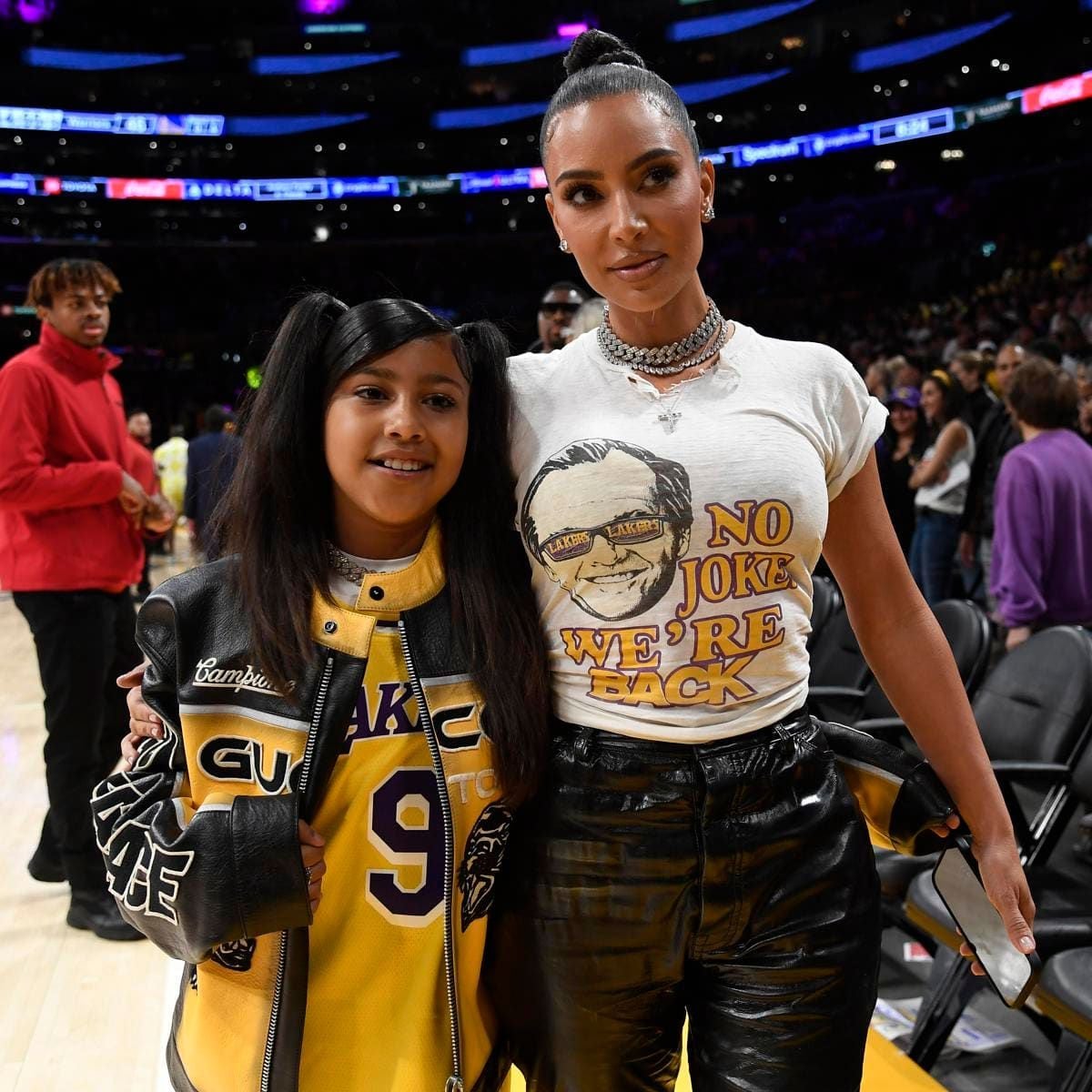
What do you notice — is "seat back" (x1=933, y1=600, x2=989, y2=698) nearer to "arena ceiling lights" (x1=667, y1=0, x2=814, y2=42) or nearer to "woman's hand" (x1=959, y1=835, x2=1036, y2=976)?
"woman's hand" (x1=959, y1=835, x2=1036, y2=976)

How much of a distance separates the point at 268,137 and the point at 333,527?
24894 millimetres

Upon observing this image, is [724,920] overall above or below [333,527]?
below

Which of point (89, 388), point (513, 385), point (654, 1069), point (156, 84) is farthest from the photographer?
point (156, 84)

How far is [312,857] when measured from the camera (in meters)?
1.19

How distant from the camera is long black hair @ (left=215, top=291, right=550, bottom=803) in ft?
4.08

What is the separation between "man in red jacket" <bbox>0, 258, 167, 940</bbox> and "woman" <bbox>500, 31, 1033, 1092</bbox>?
2165mm

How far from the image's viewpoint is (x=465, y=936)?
1.30 meters

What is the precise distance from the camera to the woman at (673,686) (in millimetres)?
1194

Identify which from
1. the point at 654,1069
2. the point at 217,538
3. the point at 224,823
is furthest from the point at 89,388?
the point at 654,1069

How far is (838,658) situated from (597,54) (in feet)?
8.65

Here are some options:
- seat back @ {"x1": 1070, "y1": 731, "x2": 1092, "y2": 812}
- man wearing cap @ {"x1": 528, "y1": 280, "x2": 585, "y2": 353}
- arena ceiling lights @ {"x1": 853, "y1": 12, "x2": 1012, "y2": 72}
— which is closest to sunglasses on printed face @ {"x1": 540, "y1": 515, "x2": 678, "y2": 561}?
seat back @ {"x1": 1070, "y1": 731, "x2": 1092, "y2": 812}

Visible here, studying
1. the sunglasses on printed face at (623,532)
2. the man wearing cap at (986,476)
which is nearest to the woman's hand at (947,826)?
the sunglasses on printed face at (623,532)

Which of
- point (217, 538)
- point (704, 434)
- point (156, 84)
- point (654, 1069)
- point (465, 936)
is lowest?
point (654, 1069)

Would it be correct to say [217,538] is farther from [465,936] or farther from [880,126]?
[880,126]
